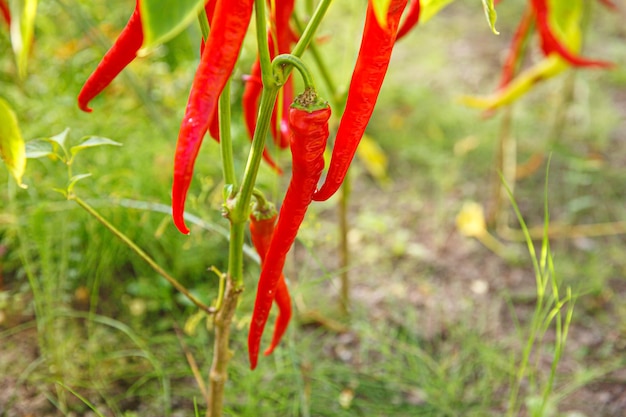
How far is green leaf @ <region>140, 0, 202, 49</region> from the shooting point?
1.42ft

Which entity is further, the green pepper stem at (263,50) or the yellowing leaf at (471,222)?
the yellowing leaf at (471,222)

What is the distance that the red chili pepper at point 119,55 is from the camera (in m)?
0.75

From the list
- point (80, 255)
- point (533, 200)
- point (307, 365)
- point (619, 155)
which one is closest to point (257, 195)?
point (307, 365)

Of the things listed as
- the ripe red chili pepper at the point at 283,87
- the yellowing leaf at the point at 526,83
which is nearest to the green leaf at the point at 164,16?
the ripe red chili pepper at the point at 283,87

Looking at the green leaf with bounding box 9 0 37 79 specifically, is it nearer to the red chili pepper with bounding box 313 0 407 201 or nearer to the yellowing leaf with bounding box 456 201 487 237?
the red chili pepper with bounding box 313 0 407 201

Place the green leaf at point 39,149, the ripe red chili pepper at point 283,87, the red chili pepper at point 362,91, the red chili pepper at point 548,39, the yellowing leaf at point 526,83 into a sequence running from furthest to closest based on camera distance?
the yellowing leaf at point 526,83, the red chili pepper at point 548,39, the ripe red chili pepper at point 283,87, the green leaf at point 39,149, the red chili pepper at point 362,91

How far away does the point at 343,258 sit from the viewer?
57.8 inches

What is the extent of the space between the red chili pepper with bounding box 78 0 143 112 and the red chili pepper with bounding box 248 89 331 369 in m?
0.21

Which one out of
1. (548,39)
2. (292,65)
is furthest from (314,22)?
(548,39)

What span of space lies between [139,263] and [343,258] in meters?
0.51

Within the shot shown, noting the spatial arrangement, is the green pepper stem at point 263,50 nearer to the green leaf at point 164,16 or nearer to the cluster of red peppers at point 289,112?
the cluster of red peppers at point 289,112

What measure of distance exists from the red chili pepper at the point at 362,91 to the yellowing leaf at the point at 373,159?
100 cm

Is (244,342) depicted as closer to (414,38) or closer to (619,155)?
(619,155)

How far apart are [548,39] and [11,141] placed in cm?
122
